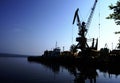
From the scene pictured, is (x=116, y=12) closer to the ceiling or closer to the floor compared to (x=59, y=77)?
closer to the ceiling

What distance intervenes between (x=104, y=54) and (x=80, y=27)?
86.4 feet

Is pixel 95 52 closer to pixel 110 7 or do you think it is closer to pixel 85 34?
pixel 85 34

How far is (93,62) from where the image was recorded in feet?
334

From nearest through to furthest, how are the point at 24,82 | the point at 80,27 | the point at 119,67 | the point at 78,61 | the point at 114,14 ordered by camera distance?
the point at 114,14 < the point at 24,82 < the point at 119,67 < the point at 78,61 < the point at 80,27

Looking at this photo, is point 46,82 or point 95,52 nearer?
point 46,82

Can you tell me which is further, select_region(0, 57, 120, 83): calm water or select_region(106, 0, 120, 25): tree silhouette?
select_region(0, 57, 120, 83): calm water

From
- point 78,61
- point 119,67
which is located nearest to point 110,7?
point 119,67

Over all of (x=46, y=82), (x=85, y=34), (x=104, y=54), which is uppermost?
(x=85, y=34)

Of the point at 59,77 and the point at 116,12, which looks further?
the point at 59,77

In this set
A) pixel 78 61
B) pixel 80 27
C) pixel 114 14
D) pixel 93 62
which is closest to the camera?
pixel 114 14

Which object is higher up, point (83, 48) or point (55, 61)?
point (83, 48)

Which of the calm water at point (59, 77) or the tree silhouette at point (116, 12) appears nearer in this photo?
the tree silhouette at point (116, 12)

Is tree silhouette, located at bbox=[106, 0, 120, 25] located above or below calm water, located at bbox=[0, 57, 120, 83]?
above

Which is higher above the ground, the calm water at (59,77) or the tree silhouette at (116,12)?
the tree silhouette at (116,12)
